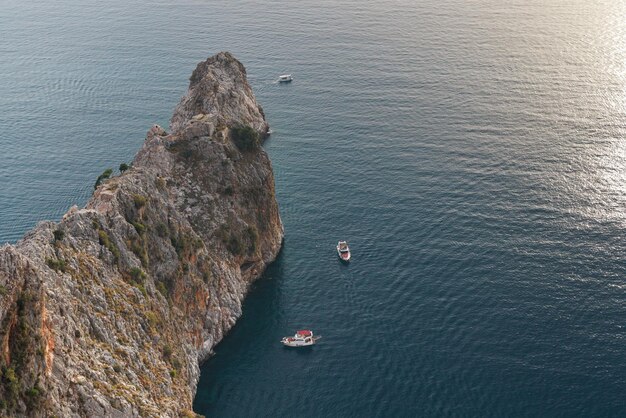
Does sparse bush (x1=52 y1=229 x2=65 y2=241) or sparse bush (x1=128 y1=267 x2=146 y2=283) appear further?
sparse bush (x1=128 y1=267 x2=146 y2=283)

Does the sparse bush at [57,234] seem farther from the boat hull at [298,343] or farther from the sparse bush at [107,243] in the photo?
the boat hull at [298,343]

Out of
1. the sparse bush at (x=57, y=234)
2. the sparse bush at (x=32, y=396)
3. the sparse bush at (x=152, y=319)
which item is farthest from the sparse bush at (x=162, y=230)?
the sparse bush at (x=32, y=396)

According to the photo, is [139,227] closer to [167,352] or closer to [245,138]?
[167,352]

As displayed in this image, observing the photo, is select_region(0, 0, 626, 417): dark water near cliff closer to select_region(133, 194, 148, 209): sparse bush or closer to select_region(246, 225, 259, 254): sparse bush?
select_region(246, 225, 259, 254): sparse bush

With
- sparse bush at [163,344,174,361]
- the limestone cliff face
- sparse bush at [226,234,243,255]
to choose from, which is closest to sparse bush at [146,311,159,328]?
the limestone cliff face

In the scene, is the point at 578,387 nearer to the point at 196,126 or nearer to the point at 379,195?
the point at 379,195

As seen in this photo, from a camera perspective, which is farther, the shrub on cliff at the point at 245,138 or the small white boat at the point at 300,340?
the shrub on cliff at the point at 245,138
